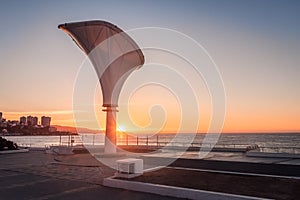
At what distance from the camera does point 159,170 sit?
45.9 feet

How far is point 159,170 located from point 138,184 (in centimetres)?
343

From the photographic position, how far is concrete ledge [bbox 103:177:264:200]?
8.83 m

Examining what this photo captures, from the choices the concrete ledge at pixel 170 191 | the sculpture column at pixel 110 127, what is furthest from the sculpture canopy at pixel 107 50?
the concrete ledge at pixel 170 191

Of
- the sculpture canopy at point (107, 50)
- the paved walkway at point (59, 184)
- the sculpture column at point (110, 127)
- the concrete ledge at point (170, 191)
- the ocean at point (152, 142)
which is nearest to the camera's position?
the concrete ledge at point (170, 191)

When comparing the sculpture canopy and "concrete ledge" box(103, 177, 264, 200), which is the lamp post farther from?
"concrete ledge" box(103, 177, 264, 200)

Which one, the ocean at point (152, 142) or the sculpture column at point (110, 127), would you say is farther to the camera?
the ocean at point (152, 142)

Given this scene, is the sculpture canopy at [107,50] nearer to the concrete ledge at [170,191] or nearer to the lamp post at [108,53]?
the lamp post at [108,53]

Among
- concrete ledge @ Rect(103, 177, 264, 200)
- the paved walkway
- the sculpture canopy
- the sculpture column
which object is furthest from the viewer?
the sculpture column

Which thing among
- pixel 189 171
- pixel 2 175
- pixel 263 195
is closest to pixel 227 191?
pixel 263 195

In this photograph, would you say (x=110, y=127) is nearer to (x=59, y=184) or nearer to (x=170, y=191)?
(x=59, y=184)

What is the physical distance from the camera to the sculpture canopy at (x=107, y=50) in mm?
22514

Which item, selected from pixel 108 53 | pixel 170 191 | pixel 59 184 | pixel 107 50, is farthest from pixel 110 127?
pixel 170 191

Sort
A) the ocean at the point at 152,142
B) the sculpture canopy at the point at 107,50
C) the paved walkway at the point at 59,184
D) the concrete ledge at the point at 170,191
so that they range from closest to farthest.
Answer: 1. the concrete ledge at the point at 170,191
2. the paved walkway at the point at 59,184
3. the sculpture canopy at the point at 107,50
4. the ocean at the point at 152,142

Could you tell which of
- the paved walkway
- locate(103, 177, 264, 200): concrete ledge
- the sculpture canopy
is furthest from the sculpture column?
locate(103, 177, 264, 200): concrete ledge
